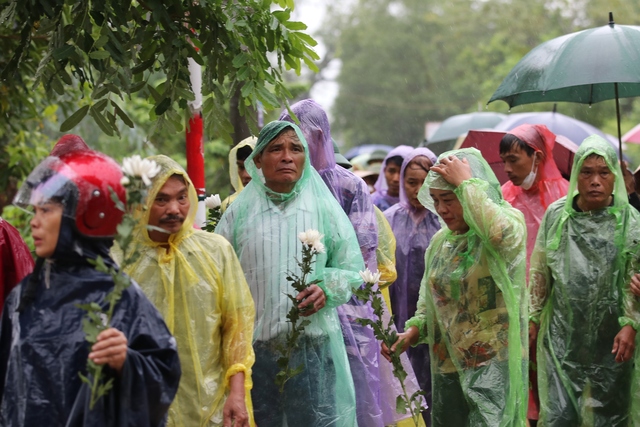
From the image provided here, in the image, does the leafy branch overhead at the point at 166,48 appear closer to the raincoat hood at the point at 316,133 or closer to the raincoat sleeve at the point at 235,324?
the raincoat hood at the point at 316,133

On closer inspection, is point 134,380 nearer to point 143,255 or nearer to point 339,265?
point 143,255

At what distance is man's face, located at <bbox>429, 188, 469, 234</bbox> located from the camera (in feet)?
16.8

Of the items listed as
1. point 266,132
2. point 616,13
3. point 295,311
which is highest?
point 616,13

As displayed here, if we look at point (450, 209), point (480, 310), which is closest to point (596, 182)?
point (450, 209)

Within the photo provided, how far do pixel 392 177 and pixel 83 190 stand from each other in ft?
18.2

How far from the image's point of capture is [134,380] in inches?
126

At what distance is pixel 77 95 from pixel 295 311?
4294 millimetres

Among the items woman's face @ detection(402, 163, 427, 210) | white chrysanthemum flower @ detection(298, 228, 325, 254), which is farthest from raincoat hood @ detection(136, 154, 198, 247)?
woman's face @ detection(402, 163, 427, 210)

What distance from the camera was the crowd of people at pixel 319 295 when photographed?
3.30 m

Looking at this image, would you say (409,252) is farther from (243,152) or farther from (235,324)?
(235,324)

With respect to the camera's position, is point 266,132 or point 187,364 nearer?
point 187,364

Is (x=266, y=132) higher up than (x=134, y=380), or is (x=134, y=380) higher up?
(x=266, y=132)

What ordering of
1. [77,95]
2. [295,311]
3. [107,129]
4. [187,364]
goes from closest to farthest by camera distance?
[187,364] → [295,311] → [107,129] → [77,95]

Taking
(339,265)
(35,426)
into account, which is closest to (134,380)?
(35,426)
